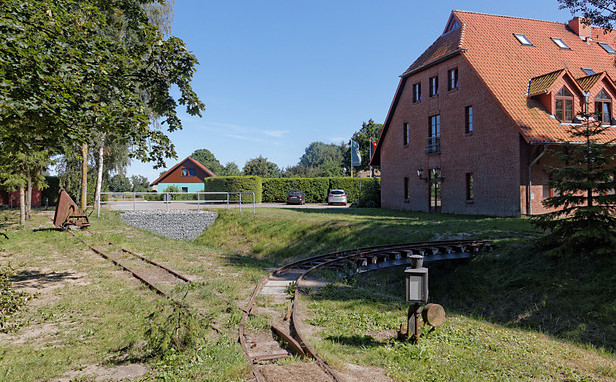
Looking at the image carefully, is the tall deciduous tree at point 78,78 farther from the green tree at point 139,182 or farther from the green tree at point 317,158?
the green tree at point 139,182

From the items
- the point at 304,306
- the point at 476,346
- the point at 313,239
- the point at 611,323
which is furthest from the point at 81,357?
the point at 313,239

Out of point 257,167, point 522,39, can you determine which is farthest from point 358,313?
point 257,167

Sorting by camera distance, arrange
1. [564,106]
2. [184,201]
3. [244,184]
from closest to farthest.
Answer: [564,106] < [184,201] < [244,184]

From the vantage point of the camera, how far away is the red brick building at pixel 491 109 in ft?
65.7

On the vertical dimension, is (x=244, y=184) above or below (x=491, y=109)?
below

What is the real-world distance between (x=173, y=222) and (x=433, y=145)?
668 inches

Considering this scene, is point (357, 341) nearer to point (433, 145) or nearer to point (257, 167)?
point (433, 145)

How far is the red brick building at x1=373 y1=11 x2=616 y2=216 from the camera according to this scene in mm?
20031

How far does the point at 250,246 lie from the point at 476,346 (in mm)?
16443

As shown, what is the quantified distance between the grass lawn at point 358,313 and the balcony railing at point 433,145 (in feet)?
26.6

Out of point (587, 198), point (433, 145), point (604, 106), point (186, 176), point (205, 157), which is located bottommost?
point (587, 198)

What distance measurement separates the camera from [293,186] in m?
45.6

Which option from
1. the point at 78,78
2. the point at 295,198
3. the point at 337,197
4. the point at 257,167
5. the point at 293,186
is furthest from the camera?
the point at 257,167

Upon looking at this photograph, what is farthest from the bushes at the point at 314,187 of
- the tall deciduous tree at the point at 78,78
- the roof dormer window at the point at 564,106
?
the tall deciduous tree at the point at 78,78
